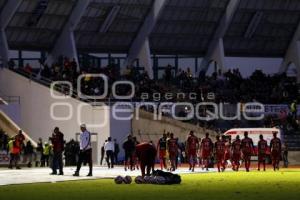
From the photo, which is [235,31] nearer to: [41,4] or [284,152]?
[41,4]

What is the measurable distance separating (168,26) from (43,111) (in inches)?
606

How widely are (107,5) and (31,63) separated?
21.3ft

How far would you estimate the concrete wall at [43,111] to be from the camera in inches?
2186

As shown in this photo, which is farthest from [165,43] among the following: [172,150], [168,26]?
[172,150]

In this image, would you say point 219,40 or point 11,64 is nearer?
point 11,64

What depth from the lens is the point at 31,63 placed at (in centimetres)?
6556

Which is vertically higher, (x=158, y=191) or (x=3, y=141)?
(x=3, y=141)

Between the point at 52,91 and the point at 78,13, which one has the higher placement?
the point at 78,13

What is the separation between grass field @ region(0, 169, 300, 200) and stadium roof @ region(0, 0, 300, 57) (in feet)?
114

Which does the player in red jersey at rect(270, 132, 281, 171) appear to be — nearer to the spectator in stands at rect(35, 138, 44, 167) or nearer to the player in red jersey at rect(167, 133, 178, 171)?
the player in red jersey at rect(167, 133, 178, 171)

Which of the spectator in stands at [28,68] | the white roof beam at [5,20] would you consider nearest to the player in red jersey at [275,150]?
the spectator in stands at [28,68]

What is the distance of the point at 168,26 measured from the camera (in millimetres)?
69875

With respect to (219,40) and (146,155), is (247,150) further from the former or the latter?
(219,40)

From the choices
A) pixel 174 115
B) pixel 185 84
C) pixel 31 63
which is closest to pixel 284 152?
pixel 174 115
